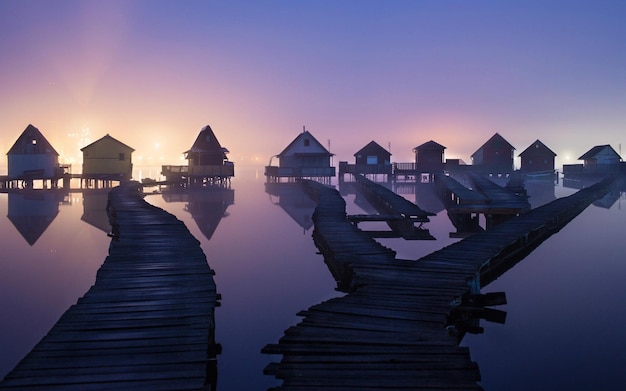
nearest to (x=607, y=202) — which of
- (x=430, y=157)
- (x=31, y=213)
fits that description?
(x=430, y=157)

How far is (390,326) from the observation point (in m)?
9.08

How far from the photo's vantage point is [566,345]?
427 inches

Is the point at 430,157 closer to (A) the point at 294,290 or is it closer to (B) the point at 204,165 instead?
(B) the point at 204,165

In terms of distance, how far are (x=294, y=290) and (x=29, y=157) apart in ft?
180

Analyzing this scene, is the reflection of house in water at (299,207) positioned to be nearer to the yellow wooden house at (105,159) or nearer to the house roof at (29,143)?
the yellow wooden house at (105,159)

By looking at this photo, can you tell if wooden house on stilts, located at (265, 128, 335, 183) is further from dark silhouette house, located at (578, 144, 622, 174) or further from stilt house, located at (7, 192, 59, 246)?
dark silhouette house, located at (578, 144, 622, 174)

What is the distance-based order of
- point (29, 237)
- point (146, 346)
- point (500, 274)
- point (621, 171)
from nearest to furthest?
point (146, 346), point (500, 274), point (29, 237), point (621, 171)

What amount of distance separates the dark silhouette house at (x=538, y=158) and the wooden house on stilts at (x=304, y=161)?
1444 inches

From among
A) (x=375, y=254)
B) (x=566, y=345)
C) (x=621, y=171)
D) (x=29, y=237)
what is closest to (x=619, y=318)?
(x=566, y=345)

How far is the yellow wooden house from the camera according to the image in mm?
61375

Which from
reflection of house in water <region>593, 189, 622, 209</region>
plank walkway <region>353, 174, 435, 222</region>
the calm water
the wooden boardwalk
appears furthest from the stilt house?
reflection of house in water <region>593, 189, 622, 209</region>

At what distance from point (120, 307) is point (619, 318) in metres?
11.9

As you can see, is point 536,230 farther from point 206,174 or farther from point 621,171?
point 621,171

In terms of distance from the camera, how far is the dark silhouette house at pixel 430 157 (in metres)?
75.8
